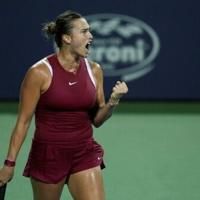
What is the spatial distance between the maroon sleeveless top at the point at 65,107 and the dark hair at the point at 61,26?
0.62 ft

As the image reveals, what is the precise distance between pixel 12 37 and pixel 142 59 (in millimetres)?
2061

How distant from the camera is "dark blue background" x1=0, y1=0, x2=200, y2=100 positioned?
9.09 m

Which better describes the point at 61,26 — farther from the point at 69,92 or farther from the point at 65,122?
the point at 65,122

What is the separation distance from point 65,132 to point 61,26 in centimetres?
73

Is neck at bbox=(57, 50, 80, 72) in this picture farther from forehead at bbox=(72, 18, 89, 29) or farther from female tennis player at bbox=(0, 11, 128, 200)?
forehead at bbox=(72, 18, 89, 29)

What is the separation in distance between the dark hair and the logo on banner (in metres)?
5.05

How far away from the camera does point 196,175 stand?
6398 mm

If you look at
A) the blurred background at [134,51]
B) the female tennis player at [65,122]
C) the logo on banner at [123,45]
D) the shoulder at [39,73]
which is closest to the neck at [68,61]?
the female tennis player at [65,122]

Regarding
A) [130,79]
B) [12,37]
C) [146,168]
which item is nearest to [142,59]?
[130,79]

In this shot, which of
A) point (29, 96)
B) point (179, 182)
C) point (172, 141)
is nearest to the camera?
point (29, 96)

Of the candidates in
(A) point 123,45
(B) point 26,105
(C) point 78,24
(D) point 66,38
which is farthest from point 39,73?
(A) point 123,45

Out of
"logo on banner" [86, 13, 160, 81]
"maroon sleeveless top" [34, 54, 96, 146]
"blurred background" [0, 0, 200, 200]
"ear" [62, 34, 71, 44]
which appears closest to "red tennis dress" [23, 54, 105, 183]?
"maroon sleeveless top" [34, 54, 96, 146]

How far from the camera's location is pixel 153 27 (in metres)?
9.21

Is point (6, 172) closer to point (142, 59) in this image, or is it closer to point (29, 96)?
point (29, 96)
